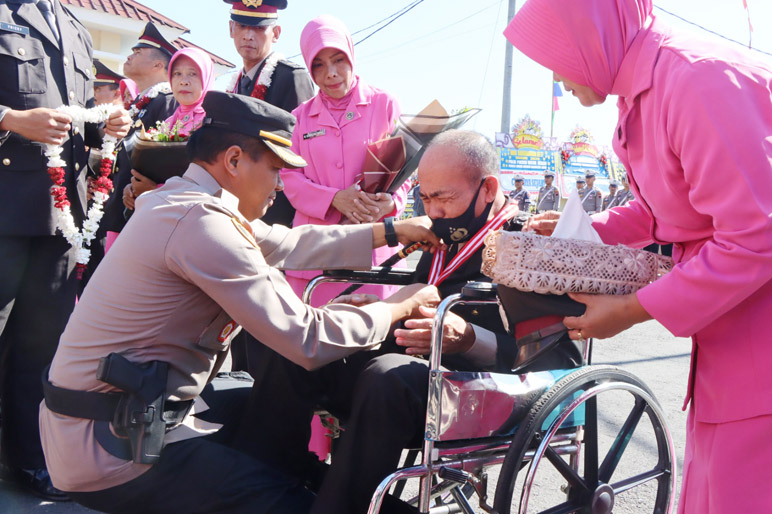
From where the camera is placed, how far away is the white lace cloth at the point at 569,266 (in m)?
1.54

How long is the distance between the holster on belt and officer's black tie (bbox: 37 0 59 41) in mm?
2021

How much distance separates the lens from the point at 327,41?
3469mm

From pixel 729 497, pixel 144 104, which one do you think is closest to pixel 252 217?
pixel 729 497

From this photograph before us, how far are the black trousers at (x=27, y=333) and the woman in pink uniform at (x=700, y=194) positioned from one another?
2491 millimetres

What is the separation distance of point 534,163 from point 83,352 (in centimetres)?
2487

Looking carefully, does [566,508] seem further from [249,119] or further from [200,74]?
[200,74]

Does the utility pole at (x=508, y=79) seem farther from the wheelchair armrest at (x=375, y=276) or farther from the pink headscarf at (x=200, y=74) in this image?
the wheelchair armrest at (x=375, y=276)

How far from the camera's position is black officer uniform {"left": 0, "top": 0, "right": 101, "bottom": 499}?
Result: 301 centimetres

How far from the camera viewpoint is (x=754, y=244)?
1.25m

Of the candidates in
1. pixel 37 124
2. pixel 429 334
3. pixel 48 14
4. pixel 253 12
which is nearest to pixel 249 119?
pixel 429 334

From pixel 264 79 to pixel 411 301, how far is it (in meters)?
2.18

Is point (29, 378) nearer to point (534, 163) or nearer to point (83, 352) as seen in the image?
point (83, 352)

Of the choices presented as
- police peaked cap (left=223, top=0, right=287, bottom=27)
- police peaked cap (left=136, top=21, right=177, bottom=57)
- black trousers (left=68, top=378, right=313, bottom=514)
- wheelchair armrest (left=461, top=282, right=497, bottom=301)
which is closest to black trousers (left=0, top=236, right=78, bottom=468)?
black trousers (left=68, top=378, right=313, bottom=514)

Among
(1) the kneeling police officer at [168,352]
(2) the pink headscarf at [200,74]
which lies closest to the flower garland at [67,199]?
(2) the pink headscarf at [200,74]
